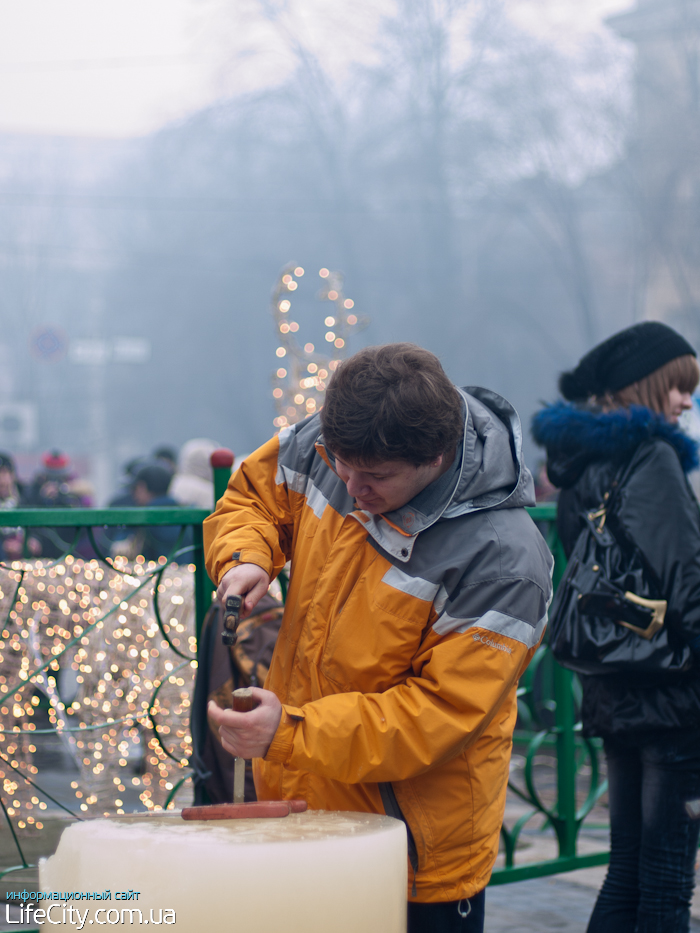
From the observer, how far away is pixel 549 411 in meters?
2.58

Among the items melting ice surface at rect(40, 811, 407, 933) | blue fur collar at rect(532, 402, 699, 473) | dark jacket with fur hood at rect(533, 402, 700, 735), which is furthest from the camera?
blue fur collar at rect(532, 402, 699, 473)

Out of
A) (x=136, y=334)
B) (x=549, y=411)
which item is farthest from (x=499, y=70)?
(x=549, y=411)

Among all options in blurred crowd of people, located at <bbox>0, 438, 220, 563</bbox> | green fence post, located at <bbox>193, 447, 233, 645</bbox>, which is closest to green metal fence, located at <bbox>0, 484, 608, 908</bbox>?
green fence post, located at <bbox>193, 447, 233, 645</bbox>

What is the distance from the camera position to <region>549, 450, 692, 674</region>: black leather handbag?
90.0 inches

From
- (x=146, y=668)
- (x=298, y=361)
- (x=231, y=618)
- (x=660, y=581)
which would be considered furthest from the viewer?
(x=298, y=361)

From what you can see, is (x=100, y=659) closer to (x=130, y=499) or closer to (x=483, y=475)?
(x=483, y=475)

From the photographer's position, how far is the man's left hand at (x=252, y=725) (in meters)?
1.57

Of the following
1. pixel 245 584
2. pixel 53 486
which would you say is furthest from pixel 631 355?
pixel 53 486

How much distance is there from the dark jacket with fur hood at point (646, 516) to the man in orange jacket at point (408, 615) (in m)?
0.58

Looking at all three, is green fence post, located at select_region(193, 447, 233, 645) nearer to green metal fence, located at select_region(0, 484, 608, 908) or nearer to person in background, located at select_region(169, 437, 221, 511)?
green metal fence, located at select_region(0, 484, 608, 908)

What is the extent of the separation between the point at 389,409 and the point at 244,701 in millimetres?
508

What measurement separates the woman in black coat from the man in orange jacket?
585 mm

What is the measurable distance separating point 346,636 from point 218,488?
1.13m

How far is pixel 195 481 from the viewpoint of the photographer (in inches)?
281
